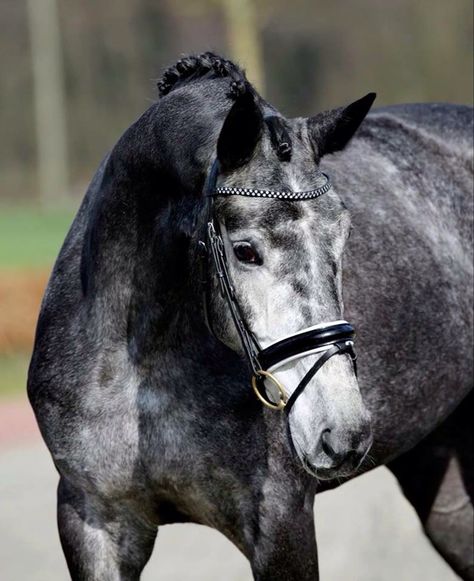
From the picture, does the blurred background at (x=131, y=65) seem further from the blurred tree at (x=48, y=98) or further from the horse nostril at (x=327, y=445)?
the horse nostril at (x=327, y=445)

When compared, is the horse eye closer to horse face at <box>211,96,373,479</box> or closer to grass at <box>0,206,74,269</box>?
horse face at <box>211,96,373,479</box>

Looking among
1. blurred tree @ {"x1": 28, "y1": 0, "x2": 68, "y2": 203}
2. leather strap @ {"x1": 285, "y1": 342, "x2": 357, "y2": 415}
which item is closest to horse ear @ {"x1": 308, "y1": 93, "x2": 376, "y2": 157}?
leather strap @ {"x1": 285, "y1": 342, "x2": 357, "y2": 415}

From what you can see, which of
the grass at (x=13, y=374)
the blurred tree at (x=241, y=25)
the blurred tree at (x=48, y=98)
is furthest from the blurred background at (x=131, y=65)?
the grass at (x=13, y=374)

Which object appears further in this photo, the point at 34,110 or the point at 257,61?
the point at 34,110

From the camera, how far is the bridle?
9.89 feet

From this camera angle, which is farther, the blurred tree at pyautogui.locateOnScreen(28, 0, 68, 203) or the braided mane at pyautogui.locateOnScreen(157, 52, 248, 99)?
the blurred tree at pyautogui.locateOnScreen(28, 0, 68, 203)

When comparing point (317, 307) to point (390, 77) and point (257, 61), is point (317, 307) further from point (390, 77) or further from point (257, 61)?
point (390, 77)

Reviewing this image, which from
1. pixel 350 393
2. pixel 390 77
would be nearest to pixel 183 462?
pixel 350 393

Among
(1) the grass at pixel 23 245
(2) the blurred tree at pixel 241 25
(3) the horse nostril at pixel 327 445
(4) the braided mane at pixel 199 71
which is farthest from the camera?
(2) the blurred tree at pixel 241 25

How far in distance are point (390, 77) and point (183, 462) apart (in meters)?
33.7

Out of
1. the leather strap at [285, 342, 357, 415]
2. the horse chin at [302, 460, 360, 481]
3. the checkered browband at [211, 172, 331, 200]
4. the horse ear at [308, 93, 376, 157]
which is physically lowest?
the horse chin at [302, 460, 360, 481]

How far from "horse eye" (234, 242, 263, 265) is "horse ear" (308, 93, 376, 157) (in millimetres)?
436

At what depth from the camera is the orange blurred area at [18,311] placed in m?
12.1

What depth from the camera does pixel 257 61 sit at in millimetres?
26609
